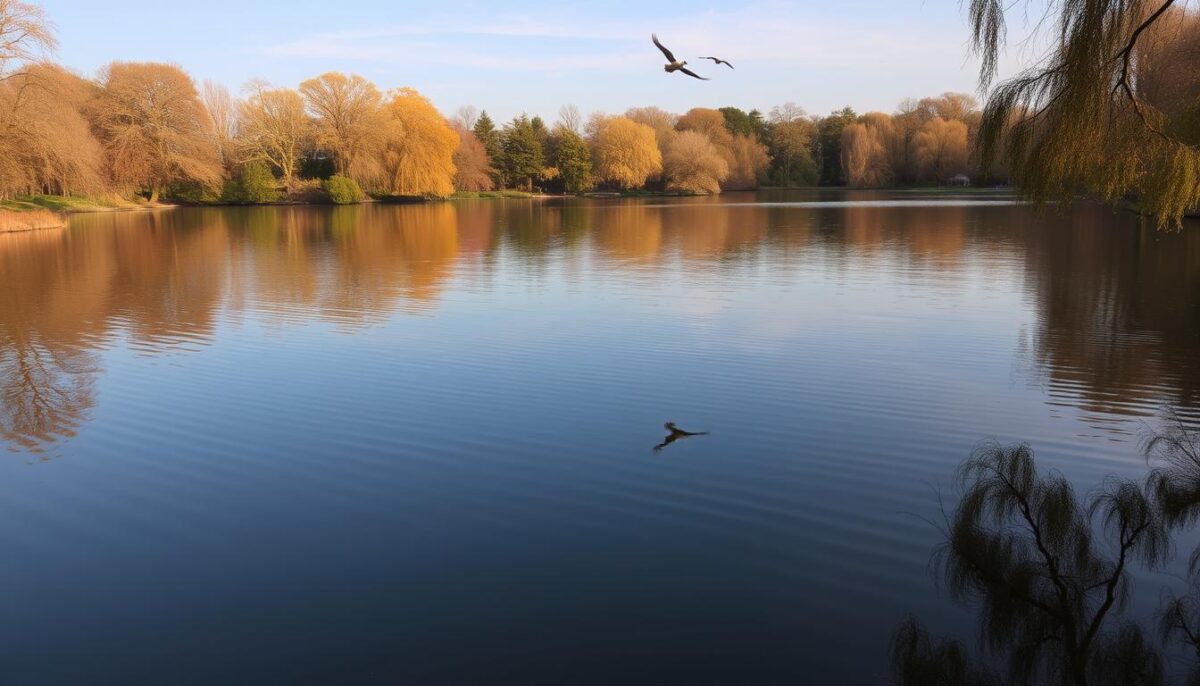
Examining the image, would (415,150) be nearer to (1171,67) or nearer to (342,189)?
(342,189)

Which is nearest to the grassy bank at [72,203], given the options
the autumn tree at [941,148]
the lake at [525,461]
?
the lake at [525,461]

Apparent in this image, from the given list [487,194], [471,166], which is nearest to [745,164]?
[487,194]

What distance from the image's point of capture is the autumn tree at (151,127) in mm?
45969

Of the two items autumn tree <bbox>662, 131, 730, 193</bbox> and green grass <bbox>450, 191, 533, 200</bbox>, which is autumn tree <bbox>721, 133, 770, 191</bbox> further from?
green grass <bbox>450, 191, 533, 200</bbox>

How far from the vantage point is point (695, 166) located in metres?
75.8

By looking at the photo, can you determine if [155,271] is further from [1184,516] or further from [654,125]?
[654,125]

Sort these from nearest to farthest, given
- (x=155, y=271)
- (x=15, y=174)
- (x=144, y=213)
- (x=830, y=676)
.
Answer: (x=830, y=676), (x=155, y=271), (x=15, y=174), (x=144, y=213)

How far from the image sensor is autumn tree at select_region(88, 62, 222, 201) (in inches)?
1810

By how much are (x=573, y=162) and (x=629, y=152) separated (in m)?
5.23

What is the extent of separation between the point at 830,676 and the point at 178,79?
2109 inches

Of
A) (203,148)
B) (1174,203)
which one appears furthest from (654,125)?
(1174,203)

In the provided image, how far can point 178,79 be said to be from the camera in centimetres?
4828

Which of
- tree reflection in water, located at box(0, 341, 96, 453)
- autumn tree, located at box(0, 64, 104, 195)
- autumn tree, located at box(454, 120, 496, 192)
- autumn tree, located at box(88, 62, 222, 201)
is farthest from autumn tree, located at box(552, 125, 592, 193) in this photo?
tree reflection in water, located at box(0, 341, 96, 453)

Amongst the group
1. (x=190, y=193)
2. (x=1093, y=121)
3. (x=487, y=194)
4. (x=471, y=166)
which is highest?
(x=471, y=166)
